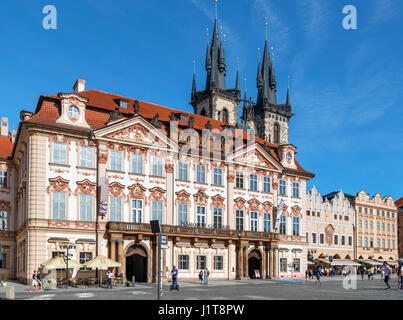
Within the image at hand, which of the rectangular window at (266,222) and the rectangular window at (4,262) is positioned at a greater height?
the rectangular window at (266,222)

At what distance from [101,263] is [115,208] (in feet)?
22.9

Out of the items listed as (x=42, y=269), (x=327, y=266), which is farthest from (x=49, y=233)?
(x=327, y=266)

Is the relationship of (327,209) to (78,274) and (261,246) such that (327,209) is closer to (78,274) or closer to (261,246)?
(261,246)

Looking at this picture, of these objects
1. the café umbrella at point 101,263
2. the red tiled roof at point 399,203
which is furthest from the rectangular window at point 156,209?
the red tiled roof at point 399,203

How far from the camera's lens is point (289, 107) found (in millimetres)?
129625

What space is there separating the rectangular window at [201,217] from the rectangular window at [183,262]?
3531mm

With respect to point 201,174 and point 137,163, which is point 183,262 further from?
point 137,163

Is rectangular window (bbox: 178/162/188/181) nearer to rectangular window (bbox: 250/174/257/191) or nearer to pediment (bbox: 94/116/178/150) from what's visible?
pediment (bbox: 94/116/178/150)

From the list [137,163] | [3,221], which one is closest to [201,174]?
[137,163]

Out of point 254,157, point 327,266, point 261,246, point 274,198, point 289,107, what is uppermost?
point 289,107

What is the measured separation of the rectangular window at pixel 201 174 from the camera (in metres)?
51.4

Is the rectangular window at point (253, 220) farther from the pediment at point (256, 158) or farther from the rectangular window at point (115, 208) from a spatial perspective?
the rectangular window at point (115, 208)

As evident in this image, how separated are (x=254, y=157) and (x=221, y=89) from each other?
5782 centimetres

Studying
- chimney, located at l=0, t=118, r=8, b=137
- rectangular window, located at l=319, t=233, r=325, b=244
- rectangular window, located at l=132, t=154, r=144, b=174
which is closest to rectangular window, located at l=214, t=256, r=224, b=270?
rectangular window, located at l=132, t=154, r=144, b=174
